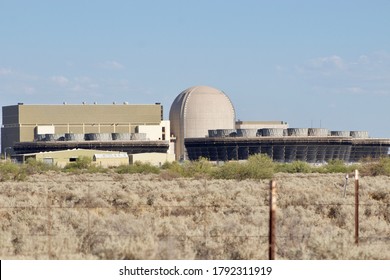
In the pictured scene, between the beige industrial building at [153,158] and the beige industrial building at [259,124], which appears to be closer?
the beige industrial building at [153,158]

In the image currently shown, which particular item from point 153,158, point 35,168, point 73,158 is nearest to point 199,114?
point 153,158

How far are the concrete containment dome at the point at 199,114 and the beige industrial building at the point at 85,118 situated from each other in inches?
116

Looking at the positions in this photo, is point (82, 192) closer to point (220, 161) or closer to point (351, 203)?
point (351, 203)

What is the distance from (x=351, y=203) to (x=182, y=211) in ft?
20.8

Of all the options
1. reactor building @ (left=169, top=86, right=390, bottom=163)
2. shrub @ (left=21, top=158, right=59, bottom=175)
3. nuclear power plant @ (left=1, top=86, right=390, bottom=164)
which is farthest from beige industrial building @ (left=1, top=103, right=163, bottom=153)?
shrub @ (left=21, top=158, right=59, bottom=175)

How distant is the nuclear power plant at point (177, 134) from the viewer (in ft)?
514

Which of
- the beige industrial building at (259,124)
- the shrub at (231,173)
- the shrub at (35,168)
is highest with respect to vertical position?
the beige industrial building at (259,124)

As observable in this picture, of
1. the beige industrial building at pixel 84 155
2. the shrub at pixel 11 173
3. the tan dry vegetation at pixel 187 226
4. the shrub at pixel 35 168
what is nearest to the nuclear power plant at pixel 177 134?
the beige industrial building at pixel 84 155

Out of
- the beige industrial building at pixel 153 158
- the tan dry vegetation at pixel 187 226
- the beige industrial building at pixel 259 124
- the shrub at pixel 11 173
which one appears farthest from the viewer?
the beige industrial building at pixel 259 124

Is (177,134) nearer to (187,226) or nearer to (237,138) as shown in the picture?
(237,138)

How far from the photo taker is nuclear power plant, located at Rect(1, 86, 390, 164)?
514ft

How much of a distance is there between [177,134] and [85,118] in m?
15.5

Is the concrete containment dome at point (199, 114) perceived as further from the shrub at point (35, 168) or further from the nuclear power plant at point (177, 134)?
the shrub at point (35, 168)

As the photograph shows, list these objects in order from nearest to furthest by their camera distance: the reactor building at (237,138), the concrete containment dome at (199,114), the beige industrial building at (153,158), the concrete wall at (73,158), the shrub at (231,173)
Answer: the shrub at (231,173) < the concrete wall at (73,158) < the beige industrial building at (153,158) < the reactor building at (237,138) < the concrete containment dome at (199,114)
